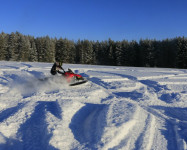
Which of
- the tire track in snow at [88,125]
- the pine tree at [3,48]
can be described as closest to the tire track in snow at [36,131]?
the tire track in snow at [88,125]

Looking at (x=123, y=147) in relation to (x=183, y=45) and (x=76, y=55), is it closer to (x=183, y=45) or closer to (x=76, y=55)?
(x=183, y=45)

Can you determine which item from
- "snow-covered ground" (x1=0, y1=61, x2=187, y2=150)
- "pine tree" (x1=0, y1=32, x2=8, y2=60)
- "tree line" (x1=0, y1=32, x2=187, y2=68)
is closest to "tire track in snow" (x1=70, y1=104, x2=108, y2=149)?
"snow-covered ground" (x1=0, y1=61, x2=187, y2=150)

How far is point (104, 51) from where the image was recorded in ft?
203

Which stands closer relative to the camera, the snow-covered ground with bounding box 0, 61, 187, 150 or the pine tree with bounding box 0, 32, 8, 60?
the snow-covered ground with bounding box 0, 61, 187, 150

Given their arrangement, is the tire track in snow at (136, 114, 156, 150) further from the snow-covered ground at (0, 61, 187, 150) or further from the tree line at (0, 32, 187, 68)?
the tree line at (0, 32, 187, 68)

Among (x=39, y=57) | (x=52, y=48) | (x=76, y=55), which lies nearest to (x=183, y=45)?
(x=76, y=55)

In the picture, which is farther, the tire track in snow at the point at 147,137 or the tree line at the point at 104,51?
the tree line at the point at 104,51

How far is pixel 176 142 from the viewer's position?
3516 millimetres

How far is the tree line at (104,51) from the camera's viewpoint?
169ft

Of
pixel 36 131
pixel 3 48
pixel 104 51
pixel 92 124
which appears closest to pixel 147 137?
pixel 92 124

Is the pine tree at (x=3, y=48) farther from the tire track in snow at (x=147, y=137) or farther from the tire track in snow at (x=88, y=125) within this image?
the tire track in snow at (x=147, y=137)

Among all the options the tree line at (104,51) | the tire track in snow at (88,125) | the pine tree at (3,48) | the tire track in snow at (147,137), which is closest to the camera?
the tire track in snow at (147,137)

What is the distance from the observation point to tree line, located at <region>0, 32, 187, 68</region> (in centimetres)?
5165

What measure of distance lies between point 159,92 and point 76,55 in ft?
193
